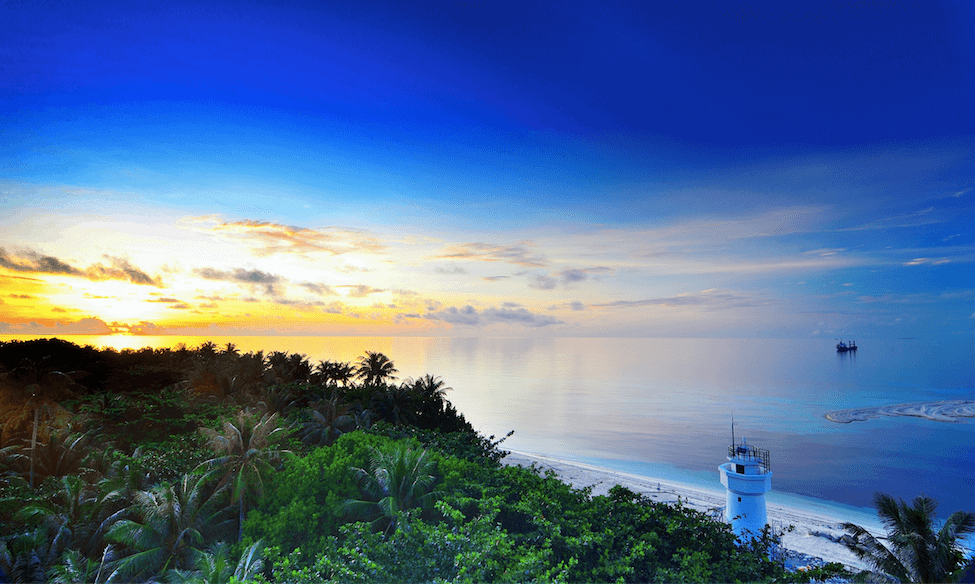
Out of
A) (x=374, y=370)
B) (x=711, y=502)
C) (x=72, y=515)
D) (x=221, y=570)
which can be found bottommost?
(x=711, y=502)

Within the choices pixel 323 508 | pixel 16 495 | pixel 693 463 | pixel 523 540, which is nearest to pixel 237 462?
pixel 323 508

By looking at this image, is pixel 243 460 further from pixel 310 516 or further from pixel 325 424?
pixel 325 424

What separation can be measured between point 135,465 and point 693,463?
4449 cm

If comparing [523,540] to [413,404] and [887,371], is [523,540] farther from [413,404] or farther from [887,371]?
[887,371]

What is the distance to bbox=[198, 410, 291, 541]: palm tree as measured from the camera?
53.1 feet

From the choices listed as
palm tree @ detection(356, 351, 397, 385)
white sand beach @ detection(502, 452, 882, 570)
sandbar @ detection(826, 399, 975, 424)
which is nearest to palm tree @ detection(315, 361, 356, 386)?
palm tree @ detection(356, 351, 397, 385)

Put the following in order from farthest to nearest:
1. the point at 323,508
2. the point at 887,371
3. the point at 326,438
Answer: the point at 887,371 < the point at 326,438 < the point at 323,508

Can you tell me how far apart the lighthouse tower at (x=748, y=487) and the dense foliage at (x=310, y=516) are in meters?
5.27

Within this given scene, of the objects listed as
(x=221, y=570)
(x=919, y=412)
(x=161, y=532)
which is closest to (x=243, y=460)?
(x=161, y=532)

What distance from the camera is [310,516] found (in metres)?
14.2

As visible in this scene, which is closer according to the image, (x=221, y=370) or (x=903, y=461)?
(x=221, y=370)

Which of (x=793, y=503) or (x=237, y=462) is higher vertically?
(x=237, y=462)

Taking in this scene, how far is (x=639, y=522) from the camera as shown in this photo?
13.8 metres

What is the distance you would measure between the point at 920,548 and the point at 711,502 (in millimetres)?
19712
